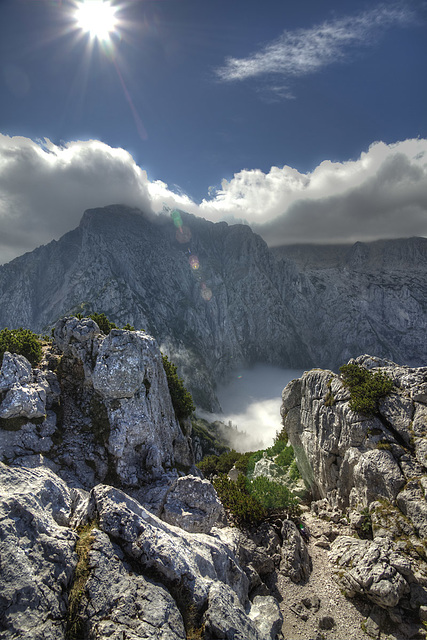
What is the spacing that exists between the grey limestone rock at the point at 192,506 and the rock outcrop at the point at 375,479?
37.2 ft

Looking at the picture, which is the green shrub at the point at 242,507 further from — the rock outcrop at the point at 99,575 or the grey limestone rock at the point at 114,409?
the rock outcrop at the point at 99,575

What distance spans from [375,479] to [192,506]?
1786 cm

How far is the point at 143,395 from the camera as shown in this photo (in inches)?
1277

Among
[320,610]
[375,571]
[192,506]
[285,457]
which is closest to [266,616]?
[320,610]

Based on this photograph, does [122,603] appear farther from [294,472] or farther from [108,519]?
[294,472]

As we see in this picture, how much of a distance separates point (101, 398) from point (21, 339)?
1141 cm

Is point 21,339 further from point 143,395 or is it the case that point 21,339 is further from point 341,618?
point 341,618

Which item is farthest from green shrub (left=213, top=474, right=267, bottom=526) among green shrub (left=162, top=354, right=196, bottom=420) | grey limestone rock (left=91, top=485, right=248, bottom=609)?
grey limestone rock (left=91, top=485, right=248, bottom=609)

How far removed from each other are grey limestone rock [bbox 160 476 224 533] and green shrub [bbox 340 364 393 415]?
18694 mm

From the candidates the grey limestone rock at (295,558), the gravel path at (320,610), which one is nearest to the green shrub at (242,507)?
the grey limestone rock at (295,558)

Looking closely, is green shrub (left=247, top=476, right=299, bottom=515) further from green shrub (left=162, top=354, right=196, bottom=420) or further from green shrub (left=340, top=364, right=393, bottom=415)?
green shrub (left=162, top=354, right=196, bottom=420)

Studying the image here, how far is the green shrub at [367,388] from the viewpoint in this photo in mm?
31866

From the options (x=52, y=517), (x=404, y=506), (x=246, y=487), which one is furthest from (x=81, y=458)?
(x=404, y=506)

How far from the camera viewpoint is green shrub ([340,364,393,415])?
105 feet
